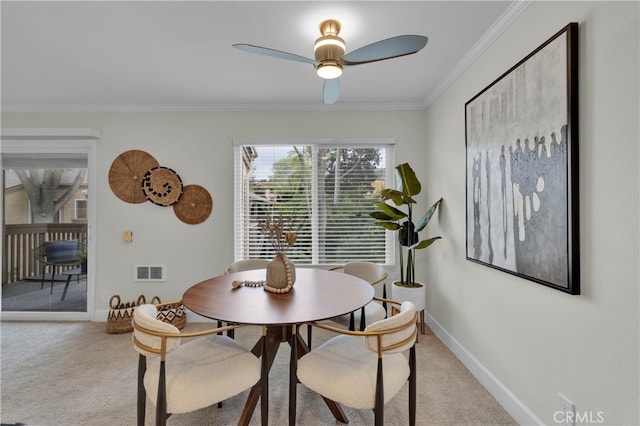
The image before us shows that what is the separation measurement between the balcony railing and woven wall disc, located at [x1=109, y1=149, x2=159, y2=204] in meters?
0.67

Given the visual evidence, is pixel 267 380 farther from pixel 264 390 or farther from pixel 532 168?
pixel 532 168

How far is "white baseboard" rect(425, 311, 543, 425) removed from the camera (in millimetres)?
1772

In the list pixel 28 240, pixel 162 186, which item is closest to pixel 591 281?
pixel 162 186

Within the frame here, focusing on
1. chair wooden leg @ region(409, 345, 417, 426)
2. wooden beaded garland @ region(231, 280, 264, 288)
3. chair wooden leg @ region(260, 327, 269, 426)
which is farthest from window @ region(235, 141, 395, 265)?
chair wooden leg @ region(260, 327, 269, 426)

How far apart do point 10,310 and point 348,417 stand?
4.25m

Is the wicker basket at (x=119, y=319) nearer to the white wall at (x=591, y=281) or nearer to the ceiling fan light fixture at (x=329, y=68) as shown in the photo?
the ceiling fan light fixture at (x=329, y=68)

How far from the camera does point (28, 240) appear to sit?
11.8 ft

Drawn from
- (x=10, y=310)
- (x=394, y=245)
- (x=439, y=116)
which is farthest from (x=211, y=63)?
(x=10, y=310)

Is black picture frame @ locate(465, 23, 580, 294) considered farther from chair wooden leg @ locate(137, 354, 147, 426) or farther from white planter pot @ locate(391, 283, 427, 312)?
chair wooden leg @ locate(137, 354, 147, 426)

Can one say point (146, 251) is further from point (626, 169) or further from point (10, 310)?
point (626, 169)

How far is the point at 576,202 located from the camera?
1.39 m

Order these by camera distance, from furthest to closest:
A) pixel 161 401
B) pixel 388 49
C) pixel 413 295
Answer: pixel 413 295
pixel 388 49
pixel 161 401

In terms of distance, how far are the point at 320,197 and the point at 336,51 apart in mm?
1964

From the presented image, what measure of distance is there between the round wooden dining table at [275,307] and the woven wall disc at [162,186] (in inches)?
66.5
